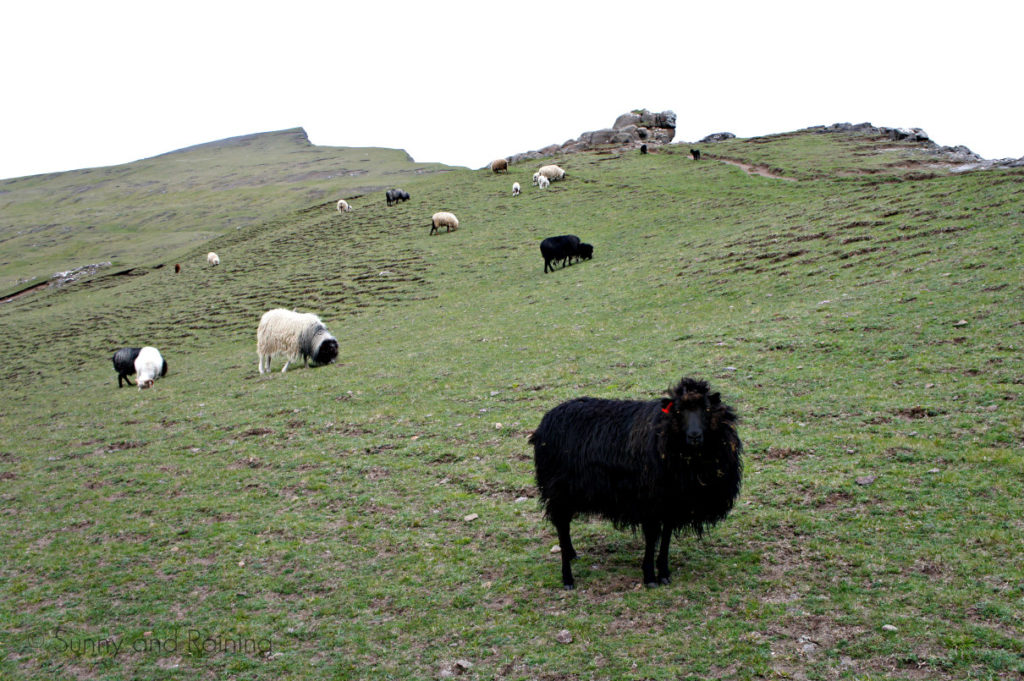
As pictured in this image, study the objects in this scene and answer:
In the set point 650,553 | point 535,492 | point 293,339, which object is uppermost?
point 293,339

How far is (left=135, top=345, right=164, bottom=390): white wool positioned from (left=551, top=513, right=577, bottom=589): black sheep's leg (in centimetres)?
2053

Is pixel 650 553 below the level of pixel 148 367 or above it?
below

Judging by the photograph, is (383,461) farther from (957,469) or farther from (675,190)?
(675,190)

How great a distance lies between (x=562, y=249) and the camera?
31906 mm

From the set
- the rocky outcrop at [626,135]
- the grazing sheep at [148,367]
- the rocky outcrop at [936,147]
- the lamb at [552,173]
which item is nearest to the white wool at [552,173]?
the lamb at [552,173]

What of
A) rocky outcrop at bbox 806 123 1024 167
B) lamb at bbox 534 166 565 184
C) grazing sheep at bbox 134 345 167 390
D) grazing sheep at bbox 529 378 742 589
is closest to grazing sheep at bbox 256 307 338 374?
grazing sheep at bbox 134 345 167 390

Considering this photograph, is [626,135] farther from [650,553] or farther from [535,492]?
[650,553]

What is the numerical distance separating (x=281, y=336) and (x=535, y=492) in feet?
50.7

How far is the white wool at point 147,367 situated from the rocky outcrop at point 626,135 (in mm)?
53436

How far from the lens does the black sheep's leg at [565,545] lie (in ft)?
23.4

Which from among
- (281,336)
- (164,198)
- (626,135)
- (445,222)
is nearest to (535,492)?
(281,336)

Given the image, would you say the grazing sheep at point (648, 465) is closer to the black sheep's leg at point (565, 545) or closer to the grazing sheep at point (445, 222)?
the black sheep's leg at point (565, 545)

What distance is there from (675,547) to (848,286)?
13.7 meters

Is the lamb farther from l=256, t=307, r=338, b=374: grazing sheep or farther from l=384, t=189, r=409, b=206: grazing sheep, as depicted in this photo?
l=256, t=307, r=338, b=374: grazing sheep
